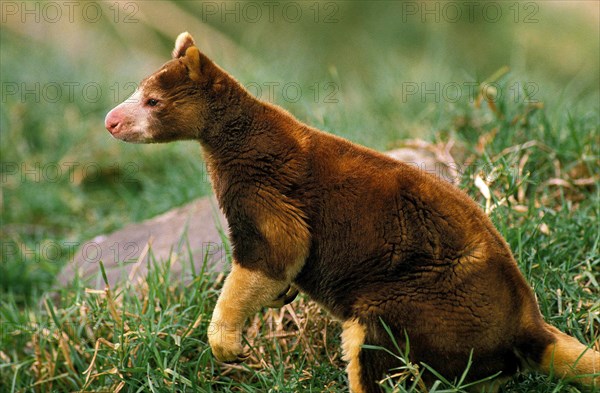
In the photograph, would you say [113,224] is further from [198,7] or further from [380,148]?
[198,7]

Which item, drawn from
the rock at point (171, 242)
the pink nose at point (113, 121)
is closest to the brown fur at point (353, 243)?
the pink nose at point (113, 121)

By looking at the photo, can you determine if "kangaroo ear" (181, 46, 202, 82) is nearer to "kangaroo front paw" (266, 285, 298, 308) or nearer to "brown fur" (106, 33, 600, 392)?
"brown fur" (106, 33, 600, 392)

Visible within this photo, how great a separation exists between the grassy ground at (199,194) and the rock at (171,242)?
14cm

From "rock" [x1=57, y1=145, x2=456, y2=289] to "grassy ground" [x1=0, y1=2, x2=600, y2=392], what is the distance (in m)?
0.14

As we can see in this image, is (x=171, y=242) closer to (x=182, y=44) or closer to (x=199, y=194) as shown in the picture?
(x=199, y=194)

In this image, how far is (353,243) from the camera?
3492 mm

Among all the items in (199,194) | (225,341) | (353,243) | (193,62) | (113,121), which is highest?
(193,62)

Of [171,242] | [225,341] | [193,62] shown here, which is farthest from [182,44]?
[171,242]

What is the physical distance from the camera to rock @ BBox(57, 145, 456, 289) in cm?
486

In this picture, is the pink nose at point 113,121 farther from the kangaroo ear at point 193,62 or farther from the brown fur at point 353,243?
the kangaroo ear at point 193,62

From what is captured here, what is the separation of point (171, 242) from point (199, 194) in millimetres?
994

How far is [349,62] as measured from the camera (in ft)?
42.9

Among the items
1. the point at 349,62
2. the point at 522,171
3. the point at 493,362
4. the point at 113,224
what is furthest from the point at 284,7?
the point at 493,362

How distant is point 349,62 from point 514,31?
103 inches
